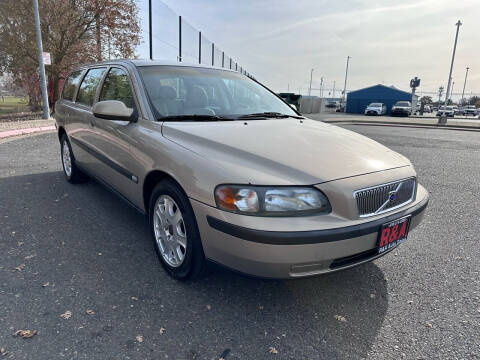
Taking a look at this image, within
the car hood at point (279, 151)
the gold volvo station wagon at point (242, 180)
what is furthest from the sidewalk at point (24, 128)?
the car hood at point (279, 151)

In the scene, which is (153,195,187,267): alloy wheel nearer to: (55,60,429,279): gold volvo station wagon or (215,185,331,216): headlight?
(55,60,429,279): gold volvo station wagon

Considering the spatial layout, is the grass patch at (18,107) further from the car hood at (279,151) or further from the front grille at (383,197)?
the front grille at (383,197)

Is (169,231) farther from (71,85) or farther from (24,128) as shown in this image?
(24,128)

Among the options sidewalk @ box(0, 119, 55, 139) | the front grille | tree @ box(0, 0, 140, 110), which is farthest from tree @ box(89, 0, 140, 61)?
the front grille

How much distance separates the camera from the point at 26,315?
6.81 ft

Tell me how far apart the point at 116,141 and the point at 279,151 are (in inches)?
65.7

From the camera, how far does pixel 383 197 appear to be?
2.16 meters

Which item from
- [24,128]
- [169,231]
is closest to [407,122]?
[24,128]

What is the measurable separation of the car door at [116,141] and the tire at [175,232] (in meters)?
0.40

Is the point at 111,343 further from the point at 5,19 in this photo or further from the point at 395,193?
the point at 5,19

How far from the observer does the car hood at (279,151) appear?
2021 mm

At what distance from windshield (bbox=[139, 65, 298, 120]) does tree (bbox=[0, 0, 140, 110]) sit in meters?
16.3

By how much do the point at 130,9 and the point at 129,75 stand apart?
17204 mm

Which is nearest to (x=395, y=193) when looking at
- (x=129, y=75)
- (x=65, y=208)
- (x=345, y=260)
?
(x=345, y=260)
